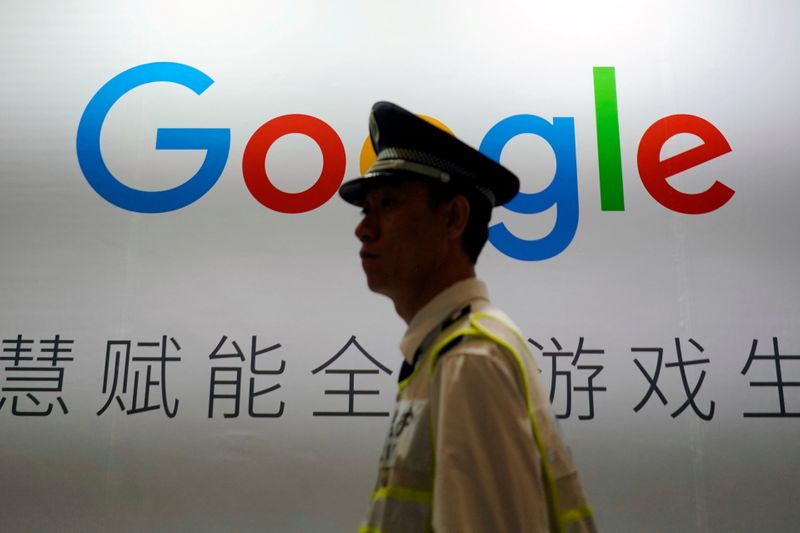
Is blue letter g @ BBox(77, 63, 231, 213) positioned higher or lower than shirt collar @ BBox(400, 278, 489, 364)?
higher

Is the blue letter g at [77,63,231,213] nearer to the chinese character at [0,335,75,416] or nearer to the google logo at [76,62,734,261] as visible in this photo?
the google logo at [76,62,734,261]

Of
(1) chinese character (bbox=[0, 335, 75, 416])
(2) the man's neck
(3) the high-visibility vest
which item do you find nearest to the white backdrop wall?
(1) chinese character (bbox=[0, 335, 75, 416])

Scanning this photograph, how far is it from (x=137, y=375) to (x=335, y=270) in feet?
2.16

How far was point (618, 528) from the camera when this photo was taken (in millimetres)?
2074

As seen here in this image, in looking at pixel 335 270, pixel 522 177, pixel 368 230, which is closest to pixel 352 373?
pixel 335 270

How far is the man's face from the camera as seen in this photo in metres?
1.28

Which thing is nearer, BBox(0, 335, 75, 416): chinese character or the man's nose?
the man's nose

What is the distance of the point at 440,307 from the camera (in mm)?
1204

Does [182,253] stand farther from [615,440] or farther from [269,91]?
[615,440]

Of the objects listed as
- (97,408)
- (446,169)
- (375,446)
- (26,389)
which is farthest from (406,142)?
(26,389)

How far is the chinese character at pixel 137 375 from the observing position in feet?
7.04

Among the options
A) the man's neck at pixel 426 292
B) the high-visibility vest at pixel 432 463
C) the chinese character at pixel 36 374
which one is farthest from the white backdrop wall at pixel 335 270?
the high-visibility vest at pixel 432 463

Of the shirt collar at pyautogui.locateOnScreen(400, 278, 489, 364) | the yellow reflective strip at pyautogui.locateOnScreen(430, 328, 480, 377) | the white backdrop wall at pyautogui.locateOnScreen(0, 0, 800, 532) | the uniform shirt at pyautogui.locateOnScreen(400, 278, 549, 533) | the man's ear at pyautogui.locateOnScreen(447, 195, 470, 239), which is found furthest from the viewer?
the white backdrop wall at pyautogui.locateOnScreen(0, 0, 800, 532)

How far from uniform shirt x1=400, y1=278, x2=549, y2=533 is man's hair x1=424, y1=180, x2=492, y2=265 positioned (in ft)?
1.11
